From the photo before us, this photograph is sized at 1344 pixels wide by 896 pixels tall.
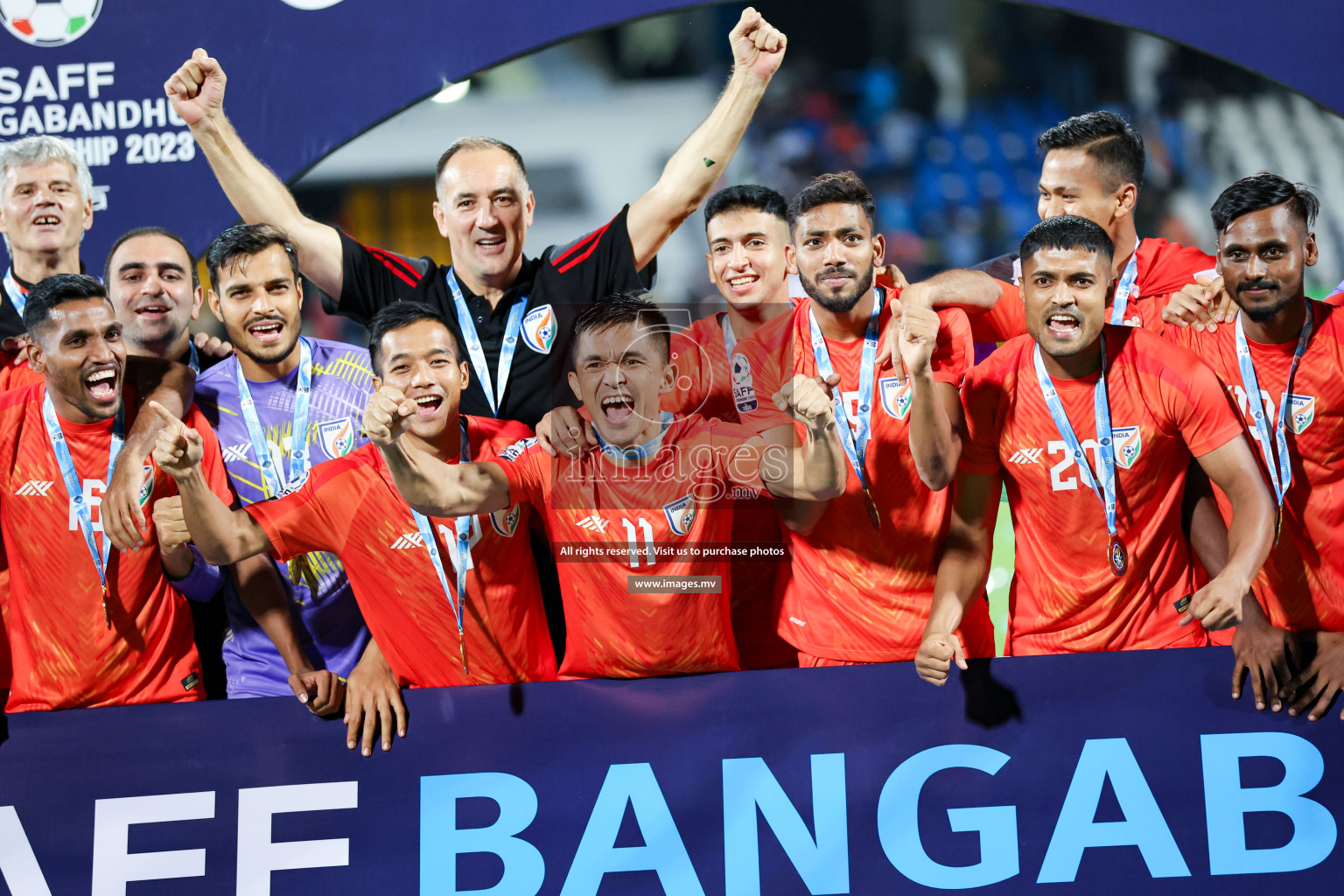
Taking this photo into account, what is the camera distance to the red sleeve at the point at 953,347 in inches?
135

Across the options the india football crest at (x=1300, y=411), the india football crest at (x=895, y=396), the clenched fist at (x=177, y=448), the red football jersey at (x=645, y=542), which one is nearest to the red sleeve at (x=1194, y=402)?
the india football crest at (x=1300, y=411)

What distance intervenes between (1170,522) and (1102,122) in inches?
58.7

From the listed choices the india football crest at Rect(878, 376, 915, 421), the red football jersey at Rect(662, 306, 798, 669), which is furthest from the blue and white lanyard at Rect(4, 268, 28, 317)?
the india football crest at Rect(878, 376, 915, 421)

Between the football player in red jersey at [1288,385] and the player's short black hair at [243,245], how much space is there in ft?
9.74

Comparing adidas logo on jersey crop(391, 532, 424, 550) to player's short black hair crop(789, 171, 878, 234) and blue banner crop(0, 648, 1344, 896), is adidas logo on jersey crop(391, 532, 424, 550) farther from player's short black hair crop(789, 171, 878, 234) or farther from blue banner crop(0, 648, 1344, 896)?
player's short black hair crop(789, 171, 878, 234)

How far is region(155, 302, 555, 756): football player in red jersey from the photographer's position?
11.0 feet

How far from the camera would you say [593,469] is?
3.35m

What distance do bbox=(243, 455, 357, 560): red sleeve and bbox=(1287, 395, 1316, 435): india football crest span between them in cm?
292

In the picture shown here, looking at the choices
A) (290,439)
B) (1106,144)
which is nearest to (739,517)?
(290,439)

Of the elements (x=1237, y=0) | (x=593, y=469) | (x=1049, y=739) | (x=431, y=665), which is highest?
(x=1237, y=0)

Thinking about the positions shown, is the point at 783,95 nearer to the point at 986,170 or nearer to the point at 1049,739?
the point at 986,170

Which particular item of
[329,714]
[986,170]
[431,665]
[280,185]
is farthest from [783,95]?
[329,714]

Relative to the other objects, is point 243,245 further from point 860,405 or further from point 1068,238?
point 1068,238

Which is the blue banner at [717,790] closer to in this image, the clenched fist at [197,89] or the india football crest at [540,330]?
the india football crest at [540,330]
